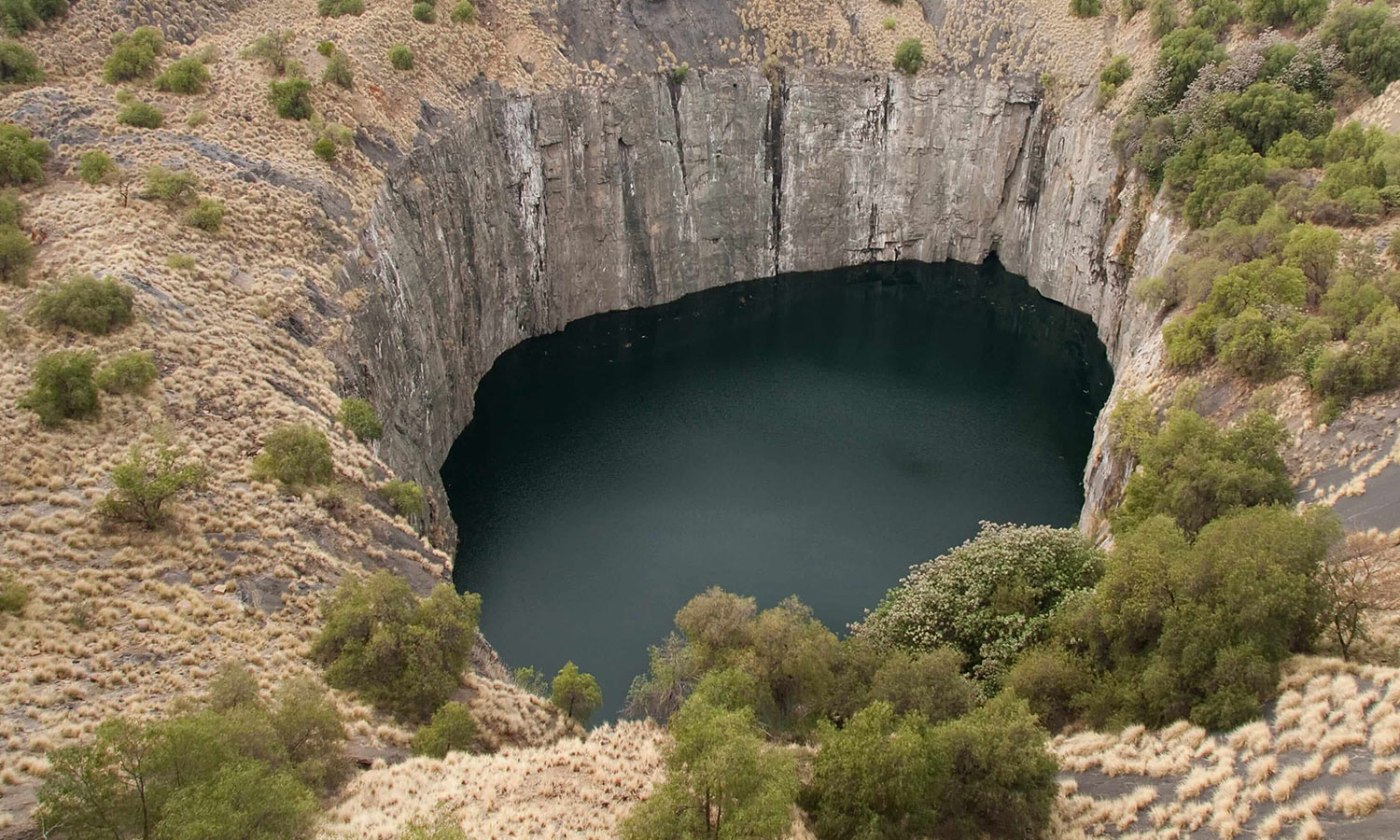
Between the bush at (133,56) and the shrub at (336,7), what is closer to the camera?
the bush at (133,56)

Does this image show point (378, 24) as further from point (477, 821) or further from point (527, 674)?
point (477, 821)

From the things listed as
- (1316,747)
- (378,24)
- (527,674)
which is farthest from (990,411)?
(378,24)

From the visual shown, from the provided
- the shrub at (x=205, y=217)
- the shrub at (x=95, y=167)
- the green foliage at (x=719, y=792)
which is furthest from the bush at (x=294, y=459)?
the green foliage at (x=719, y=792)

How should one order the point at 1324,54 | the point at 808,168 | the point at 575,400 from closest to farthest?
the point at 1324,54 < the point at 575,400 < the point at 808,168

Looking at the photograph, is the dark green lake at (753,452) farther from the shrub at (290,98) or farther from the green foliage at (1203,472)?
the shrub at (290,98)

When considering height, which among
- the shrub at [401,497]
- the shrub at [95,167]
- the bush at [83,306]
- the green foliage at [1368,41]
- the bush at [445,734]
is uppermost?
the green foliage at [1368,41]

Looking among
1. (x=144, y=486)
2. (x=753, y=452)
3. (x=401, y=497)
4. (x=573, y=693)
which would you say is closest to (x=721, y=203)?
(x=753, y=452)

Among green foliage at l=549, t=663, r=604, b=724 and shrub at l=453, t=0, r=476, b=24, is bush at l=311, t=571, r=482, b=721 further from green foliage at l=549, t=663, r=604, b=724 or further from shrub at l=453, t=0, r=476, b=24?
shrub at l=453, t=0, r=476, b=24

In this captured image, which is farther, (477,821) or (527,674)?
(527,674)
